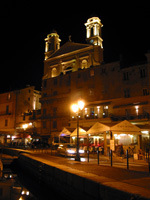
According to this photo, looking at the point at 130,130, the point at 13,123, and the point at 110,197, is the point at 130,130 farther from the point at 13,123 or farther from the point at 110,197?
the point at 13,123

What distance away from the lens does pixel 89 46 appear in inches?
1726

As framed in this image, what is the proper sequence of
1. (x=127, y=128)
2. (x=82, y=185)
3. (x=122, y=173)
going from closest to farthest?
(x=82, y=185) < (x=122, y=173) < (x=127, y=128)

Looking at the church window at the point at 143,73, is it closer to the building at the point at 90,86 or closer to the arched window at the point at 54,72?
the building at the point at 90,86

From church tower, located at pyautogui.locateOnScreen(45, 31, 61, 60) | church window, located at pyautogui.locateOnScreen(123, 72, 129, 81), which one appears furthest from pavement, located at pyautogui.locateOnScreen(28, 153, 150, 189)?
church tower, located at pyautogui.locateOnScreen(45, 31, 61, 60)

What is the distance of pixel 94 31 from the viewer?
4503 cm

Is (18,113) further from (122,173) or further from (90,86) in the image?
(122,173)

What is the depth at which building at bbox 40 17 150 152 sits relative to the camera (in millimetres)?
33844

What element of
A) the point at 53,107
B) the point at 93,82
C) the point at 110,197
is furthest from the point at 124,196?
the point at 53,107

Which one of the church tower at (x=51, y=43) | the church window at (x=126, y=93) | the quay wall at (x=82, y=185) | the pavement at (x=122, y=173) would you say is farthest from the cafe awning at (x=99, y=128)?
the church tower at (x=51, y=43)

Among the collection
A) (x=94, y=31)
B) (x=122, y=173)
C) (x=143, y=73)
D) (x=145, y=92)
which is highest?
(x=94, y=31)

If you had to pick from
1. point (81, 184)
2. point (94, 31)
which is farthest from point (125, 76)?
point (81, 184)

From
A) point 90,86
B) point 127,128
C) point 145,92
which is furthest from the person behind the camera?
point 90,86

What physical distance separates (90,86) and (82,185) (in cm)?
3163

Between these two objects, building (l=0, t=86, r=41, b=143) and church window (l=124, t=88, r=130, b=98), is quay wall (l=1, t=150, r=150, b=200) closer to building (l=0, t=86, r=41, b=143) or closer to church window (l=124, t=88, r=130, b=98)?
church window (l=124, t=88, r=130, b=98)
